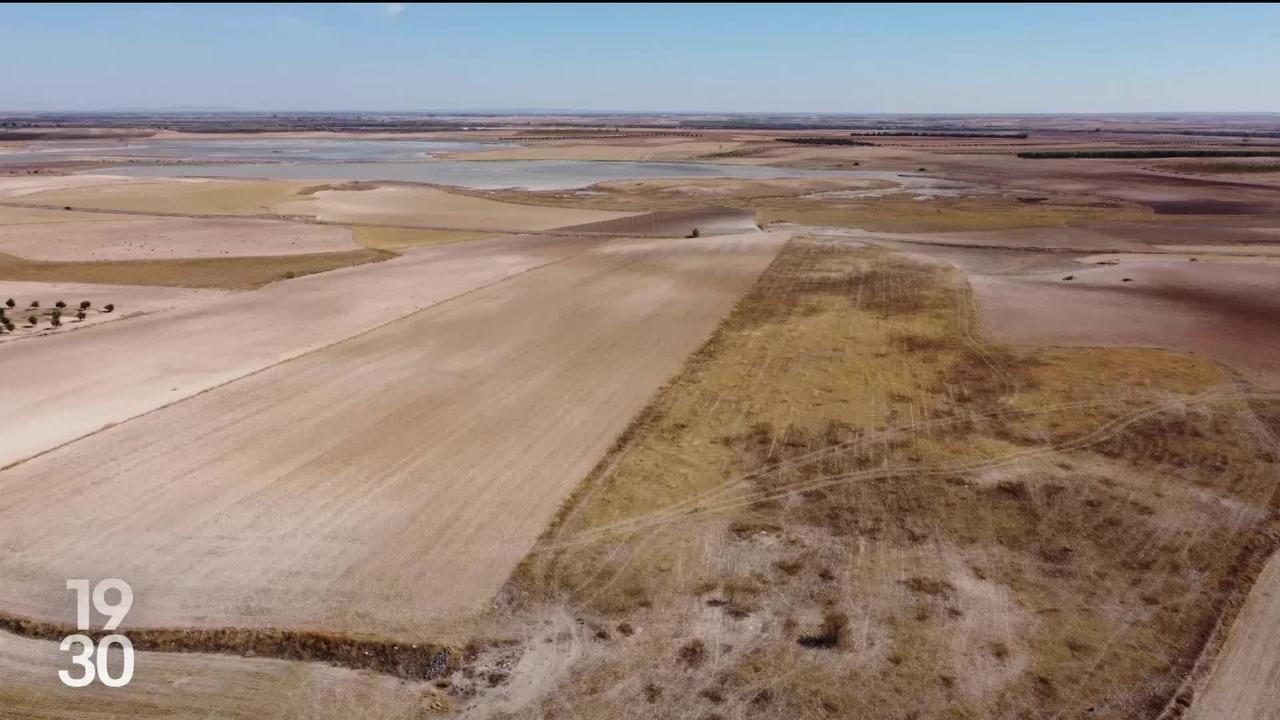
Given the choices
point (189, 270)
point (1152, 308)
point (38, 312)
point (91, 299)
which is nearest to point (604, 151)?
point (189, 270)

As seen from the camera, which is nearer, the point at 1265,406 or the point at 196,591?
the point at 196,591

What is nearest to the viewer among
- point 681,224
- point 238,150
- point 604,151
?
point 681,224

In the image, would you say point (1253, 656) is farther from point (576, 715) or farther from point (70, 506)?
point (70, 506)

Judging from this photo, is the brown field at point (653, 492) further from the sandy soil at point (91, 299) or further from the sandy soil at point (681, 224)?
the sandy soil at point (681, 224)

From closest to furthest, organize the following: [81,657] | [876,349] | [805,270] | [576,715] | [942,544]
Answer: [576,715] → [81,657] → [942,544] → [876,349] → [805,270]

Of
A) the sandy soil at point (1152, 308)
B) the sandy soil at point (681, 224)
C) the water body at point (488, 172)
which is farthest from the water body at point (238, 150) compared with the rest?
the sandy soil at point (1152, 308)

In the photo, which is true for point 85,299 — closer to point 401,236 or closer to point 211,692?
point 401,236

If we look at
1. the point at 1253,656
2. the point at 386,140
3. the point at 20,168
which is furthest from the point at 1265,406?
the point at 386,140
